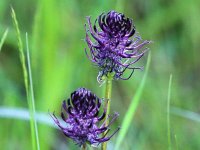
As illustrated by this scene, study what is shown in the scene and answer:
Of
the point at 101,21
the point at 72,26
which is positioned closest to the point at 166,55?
the point at 72,26

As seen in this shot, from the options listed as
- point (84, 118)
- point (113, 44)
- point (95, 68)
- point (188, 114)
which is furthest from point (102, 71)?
point (95, 68)

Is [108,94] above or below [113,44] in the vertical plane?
below

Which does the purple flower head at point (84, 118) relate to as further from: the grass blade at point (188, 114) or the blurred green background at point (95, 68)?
the blurred green background at point (95, 68)

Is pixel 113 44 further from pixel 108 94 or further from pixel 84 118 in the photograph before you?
pixel 84 118

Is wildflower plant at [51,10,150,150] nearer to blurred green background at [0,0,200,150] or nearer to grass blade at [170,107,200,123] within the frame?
grass blade at [170,107,200,123]

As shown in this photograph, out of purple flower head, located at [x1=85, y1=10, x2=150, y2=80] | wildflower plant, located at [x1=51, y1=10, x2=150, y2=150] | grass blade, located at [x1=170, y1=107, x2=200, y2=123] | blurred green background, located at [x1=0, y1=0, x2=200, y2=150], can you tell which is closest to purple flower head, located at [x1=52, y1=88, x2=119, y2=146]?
wildflower plant, located at [x1=51, y1=10, x2=150, y2=150]
